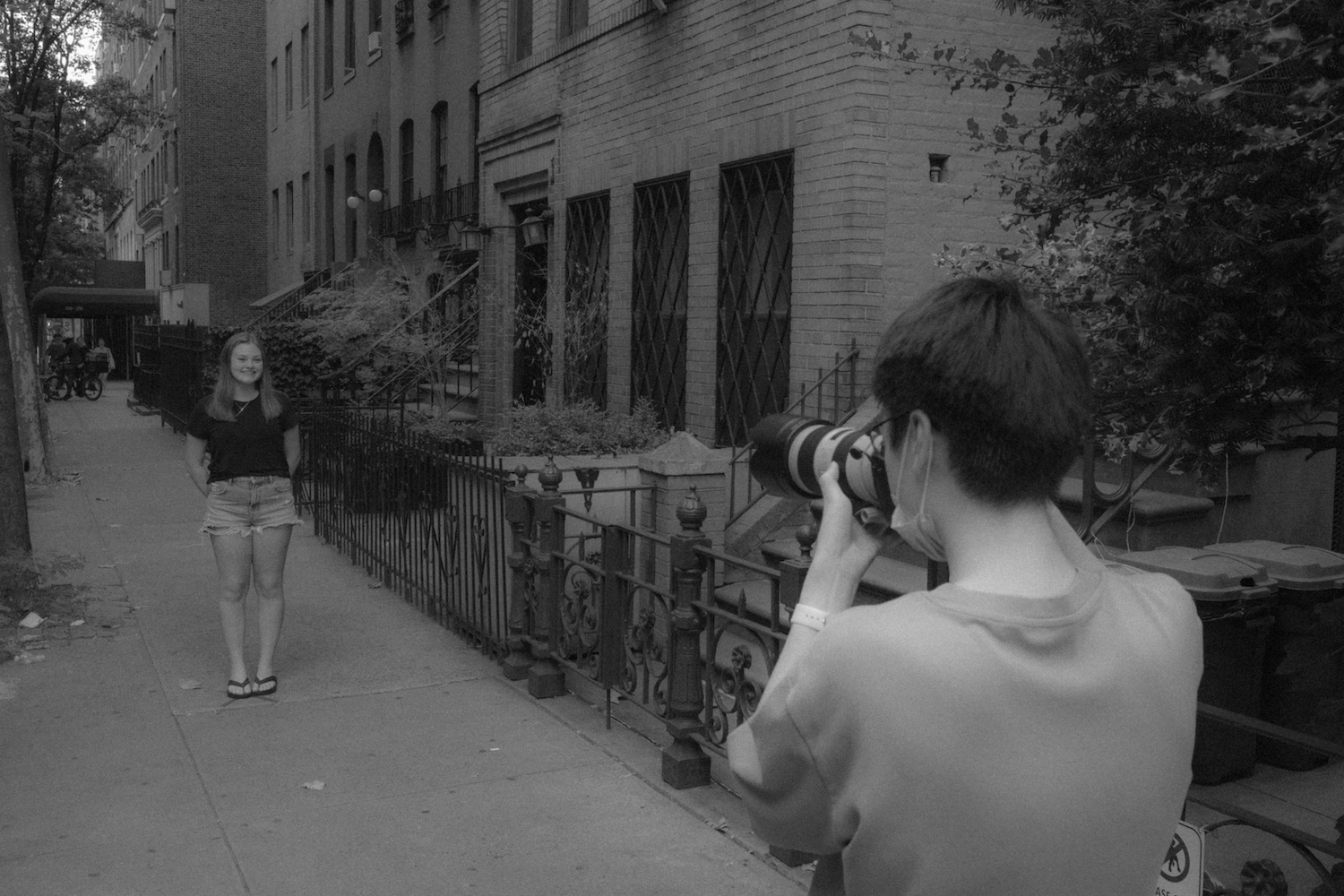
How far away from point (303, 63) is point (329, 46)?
302cm

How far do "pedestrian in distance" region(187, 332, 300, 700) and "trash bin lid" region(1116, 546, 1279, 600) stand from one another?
400cm

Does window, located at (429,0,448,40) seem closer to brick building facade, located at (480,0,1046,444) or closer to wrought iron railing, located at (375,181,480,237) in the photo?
wrought iron railing, located at (375,181,480,237)

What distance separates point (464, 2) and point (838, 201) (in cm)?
1113

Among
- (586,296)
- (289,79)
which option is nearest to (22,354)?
(586,296)

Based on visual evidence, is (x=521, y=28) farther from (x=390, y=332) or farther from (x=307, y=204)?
(x=307, y=204)

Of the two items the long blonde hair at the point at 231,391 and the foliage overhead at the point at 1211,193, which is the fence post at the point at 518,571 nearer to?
the long blonde hair at the point at 231,391

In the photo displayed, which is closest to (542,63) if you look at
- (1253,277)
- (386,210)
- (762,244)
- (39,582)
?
(762,244)

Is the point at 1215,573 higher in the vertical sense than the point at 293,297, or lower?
lower

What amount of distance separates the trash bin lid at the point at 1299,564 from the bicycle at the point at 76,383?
32.7m

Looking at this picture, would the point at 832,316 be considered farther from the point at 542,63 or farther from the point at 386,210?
the point at 386,210

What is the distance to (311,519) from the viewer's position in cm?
1237

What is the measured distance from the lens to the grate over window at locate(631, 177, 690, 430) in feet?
36.9

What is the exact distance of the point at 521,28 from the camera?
14820 mm

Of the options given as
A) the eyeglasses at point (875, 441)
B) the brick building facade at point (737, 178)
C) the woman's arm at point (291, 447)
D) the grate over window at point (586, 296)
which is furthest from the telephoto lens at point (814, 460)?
the grate over window at point (586, 296)
